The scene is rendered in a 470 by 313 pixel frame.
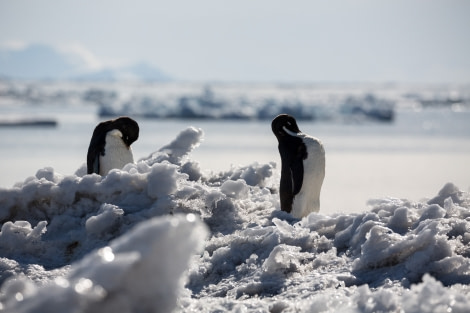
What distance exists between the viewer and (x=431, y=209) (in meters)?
5.07

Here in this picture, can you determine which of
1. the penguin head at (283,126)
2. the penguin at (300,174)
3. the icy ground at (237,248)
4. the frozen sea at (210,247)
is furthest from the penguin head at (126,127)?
the icy ground at (237,248)

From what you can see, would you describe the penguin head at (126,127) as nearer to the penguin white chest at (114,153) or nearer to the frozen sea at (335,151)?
the penguin white chest at (114,153)

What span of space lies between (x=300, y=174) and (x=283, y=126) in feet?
1.68

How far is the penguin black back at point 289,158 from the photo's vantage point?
681 centimetres

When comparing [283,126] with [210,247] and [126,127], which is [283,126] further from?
[210,247]

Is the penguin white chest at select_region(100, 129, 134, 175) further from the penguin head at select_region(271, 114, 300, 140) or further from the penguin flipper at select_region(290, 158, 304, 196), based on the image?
the penguin flipper at select_region(290, 158, 304, 196)

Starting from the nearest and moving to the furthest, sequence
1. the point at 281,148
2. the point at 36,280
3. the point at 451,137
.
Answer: the point at 36,280
the point at 281,148
the point at 451,137

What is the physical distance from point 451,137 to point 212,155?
12892 millimetres

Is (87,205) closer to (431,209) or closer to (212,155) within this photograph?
(431,209)

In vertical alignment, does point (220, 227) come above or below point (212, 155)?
above

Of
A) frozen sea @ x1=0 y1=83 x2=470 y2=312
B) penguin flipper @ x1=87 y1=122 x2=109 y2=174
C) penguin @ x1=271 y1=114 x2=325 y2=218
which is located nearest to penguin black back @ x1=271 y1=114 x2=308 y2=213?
penguin @ x1=271 y1=114 x2=325 y2=218

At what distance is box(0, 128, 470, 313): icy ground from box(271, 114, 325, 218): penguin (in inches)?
22.4

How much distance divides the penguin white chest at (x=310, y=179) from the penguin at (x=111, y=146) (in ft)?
5.51

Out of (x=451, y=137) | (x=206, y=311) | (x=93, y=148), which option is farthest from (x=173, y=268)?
(x=451, y=137)
